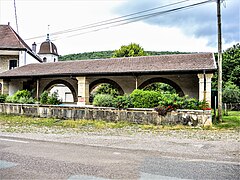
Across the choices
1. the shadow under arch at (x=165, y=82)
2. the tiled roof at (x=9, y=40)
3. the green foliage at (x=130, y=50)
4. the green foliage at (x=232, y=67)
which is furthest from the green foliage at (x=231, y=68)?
the tiled roof at (x=9, y=40)

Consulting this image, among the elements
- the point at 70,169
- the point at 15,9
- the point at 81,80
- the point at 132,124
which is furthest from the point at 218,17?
the point at 15,9

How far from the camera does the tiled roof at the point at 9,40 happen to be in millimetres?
28578

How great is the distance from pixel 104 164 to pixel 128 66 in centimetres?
1517

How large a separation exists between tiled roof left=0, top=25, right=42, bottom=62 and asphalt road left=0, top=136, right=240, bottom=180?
23.7m

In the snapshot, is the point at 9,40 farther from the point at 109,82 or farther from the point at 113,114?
the point at 113,114

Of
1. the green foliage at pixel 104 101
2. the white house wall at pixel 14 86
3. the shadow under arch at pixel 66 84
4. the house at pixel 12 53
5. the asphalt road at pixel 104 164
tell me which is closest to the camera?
the asphalt road at pixel 104 164

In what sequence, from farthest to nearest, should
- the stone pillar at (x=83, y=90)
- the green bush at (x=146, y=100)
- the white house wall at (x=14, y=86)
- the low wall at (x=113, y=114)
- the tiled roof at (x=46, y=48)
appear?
the tiled roof at (x=46, y=48), the white house wall at (x=14, y=86), the stone pillar at (x=83, y=90), the green bush at (x=146, y=100), the low wall at (x=113, y=114)

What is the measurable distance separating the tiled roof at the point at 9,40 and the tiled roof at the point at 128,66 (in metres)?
4.78

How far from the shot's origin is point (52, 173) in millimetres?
4742

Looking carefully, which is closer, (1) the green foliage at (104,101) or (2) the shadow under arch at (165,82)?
(1) the green foliage at (104,101)

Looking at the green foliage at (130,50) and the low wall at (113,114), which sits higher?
the green foliage at (130,50)

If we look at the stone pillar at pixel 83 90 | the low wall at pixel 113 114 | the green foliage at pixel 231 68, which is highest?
the green foliage at pixel 231 68

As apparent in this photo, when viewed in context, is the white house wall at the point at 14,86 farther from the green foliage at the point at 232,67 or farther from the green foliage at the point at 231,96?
the green foliage at the point at 232,67

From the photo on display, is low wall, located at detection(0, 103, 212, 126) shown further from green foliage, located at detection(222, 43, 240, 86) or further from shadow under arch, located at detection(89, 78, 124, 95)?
green foliage, located at detection(222, 43, 240, 86)
